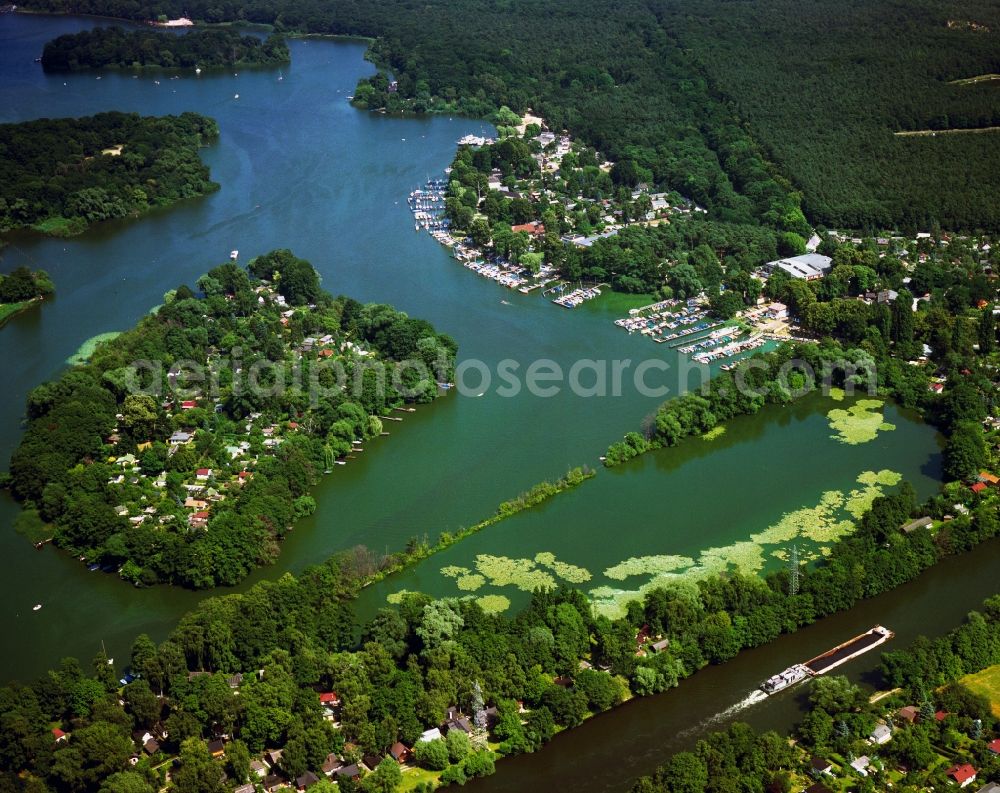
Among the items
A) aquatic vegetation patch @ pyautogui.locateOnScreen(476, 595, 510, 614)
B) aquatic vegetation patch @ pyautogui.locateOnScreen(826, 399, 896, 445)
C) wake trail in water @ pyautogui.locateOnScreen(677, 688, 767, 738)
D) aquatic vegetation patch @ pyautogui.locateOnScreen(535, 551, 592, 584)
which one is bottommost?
aquatic vegetation patch @ pyautogui.locateOnScreen(476, 595, 510, 614)

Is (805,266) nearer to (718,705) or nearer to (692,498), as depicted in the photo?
(692,498)

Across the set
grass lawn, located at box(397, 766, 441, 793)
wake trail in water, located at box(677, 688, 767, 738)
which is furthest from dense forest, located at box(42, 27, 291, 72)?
wake trail in water, located at box(677, 688, 767, 738)

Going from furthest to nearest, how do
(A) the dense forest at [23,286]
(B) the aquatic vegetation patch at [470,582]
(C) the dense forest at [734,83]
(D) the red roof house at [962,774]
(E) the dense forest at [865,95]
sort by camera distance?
(C) the dense forest at [734,83], (E) the dense forest at [865,95], (A) the dense forest at [23,286], (B) the aquatic vegetation patch at [470,582], (D) the red roof house at [962,774]

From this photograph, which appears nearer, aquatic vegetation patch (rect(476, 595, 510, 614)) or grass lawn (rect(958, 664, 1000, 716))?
grass lawn (rect(958, 664, 1000, 716))

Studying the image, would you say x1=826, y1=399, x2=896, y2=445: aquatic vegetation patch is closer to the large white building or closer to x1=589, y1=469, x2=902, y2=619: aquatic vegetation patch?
x1=589, y1=469, x2=902, y2=619: aquatic vegetation patch

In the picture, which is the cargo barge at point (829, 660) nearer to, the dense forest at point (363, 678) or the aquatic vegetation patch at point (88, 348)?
the dense forest at point (363, 678)

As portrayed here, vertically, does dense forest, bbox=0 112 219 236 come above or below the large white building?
below

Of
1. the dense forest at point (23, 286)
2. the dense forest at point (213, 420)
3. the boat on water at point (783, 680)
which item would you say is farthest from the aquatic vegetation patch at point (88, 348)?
the boat on water at point (783, 680)

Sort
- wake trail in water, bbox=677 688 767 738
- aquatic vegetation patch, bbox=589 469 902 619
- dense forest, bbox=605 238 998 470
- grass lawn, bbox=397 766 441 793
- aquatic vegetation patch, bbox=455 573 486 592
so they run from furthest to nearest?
dense forest, bbox=605 238 998 470 < aquatic vegetation patch, bbox=455 573 486 592 < aquatic vegetation patch, bbox=589 469 902 619 < wake trail in water, bbox=677 688 767 738 < grass lawn, bbox=397 766 441 793
